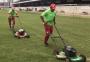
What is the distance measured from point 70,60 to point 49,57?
2.14m

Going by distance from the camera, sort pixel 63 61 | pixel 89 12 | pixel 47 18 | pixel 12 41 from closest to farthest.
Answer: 1. pixel 63 61
2. pixel 47 18
3. pixel 12 41
4. pixel 89 12

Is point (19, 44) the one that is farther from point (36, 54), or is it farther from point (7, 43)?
point (36, 54)

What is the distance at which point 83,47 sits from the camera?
1756 centimetres

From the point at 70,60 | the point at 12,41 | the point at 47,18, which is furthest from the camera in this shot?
the point at 12,41

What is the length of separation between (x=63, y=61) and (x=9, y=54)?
9.70 ft

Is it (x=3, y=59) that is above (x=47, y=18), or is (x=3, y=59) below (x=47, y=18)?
below

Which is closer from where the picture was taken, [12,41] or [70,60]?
[70,60]

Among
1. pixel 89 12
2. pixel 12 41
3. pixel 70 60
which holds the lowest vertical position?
pixel 89 12

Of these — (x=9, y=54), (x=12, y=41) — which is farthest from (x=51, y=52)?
(x=12, y=41)

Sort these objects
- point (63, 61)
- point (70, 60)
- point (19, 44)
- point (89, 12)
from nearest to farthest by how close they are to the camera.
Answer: point (70, 60)
point (63, 61)
point (19, 44)
point (89, 12)

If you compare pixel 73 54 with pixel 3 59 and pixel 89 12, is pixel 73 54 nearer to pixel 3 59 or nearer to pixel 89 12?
pixel 3 59

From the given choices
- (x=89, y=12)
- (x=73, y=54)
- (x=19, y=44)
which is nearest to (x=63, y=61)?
(x=73, y=54)

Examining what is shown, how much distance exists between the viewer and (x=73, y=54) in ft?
41.8

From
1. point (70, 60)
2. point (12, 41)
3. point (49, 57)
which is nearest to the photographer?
point (70, 60)
